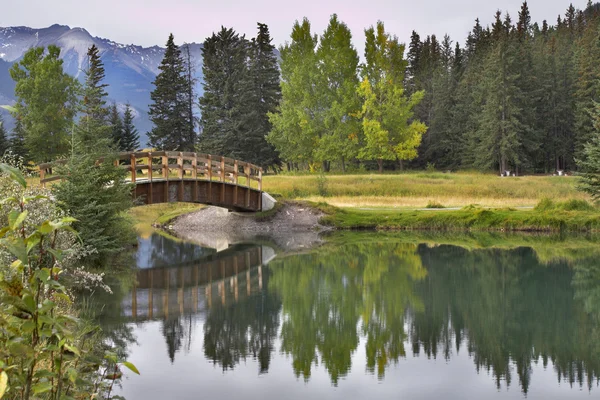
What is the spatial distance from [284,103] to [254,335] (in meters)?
42.6

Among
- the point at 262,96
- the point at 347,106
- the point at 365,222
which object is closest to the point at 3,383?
the point at 365,222

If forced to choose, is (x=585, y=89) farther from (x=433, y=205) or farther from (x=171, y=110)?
(x=171, y=110)

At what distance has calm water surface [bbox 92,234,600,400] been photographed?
1208 cm

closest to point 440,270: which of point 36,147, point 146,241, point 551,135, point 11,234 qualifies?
point 146,241

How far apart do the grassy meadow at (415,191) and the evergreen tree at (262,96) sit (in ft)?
42.8

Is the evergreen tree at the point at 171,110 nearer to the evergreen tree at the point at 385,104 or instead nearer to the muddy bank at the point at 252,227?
the evergreen tree at the point at 385,104

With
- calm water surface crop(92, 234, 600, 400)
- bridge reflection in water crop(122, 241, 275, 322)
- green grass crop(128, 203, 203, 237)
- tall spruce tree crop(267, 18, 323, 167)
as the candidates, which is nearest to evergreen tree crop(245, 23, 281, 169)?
tall spruce tree crop(267, 18, 323, 167)

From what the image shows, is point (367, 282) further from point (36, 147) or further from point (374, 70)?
point (36, 147)

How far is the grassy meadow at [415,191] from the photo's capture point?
1574 inches

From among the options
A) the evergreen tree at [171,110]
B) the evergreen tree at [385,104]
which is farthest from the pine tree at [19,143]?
the evergreen tree at [385,104]

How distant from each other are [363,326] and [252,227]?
63.3 ft

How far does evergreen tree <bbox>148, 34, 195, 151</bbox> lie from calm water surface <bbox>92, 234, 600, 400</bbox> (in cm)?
3793

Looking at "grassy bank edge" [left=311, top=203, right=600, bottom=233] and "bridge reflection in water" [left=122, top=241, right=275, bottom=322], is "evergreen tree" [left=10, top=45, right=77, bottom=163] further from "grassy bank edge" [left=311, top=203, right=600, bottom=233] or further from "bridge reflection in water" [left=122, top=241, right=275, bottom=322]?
"bridge reflection in water" [left=122, top=241, right=275, bottom=322]

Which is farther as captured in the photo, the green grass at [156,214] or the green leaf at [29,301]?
the green grass at [156,214]
